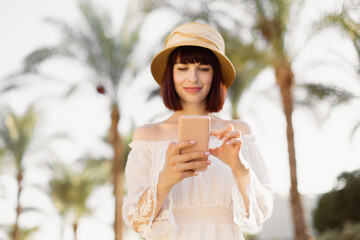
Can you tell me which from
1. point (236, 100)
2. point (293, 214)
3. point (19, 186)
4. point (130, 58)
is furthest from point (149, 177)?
point (19, 186)

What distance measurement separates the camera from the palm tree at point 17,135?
20.0m

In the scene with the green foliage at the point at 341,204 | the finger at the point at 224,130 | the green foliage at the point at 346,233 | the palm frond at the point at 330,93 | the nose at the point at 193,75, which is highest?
the palm frond at the point at 330,93

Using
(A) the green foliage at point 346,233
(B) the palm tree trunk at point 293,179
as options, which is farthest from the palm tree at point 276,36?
(A) the green foliage at point 346,233

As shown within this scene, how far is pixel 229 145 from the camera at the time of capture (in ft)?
6.84

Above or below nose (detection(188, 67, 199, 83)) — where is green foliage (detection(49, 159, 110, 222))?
above

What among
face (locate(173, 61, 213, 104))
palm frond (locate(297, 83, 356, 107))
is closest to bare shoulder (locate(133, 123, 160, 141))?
face (locate(173, 61, 213, 104))

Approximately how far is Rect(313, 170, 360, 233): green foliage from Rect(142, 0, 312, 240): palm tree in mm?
6875

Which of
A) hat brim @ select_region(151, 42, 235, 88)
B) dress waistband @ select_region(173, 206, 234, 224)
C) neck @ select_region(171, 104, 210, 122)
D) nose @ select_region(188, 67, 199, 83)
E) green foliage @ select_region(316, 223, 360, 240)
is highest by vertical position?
green foliage @ select_region(316, 223, 360, 240)

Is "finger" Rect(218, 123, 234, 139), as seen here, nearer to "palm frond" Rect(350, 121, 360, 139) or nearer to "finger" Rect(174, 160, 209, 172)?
"finger" Rect(174, 160, 209, 172)

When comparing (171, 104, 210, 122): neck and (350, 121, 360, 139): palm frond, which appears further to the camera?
(350, 121, 360, 139): palm frond

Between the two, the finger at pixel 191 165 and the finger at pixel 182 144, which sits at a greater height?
the finger at pixel 182 144

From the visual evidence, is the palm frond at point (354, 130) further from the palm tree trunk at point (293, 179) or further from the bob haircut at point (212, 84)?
the bob haircut at point (212, 84)

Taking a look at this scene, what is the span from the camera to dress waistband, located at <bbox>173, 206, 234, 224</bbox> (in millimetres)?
2469

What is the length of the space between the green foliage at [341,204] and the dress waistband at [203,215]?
52.7 ft
